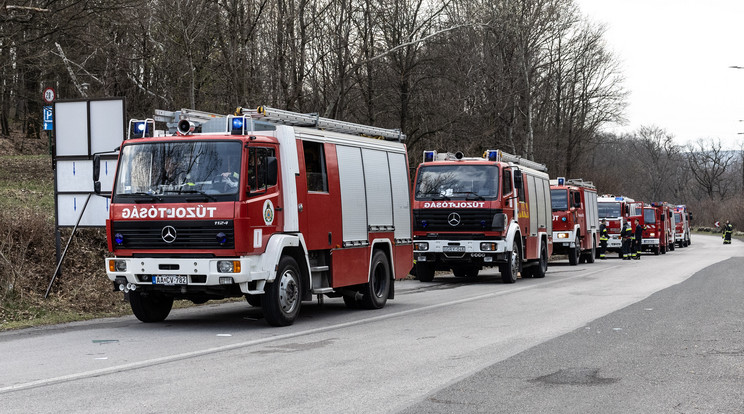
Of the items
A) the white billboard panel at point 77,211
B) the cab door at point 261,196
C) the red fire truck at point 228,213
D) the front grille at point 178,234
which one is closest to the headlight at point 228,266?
the red fire truck at point 228,213

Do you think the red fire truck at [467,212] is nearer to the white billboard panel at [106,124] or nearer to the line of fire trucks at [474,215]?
the line of fire trucks at [474,215]

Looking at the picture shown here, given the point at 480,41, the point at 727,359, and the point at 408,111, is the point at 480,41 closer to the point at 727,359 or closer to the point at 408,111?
the point at 408,111

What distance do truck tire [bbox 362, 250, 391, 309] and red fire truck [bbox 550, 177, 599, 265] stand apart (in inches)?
652

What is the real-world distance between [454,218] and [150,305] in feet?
31.6

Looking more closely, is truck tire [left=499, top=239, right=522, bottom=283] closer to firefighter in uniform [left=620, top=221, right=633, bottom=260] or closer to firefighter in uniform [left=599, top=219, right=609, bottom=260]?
firefighter in uniform [left=620, top=221, right=633, bottom=260]

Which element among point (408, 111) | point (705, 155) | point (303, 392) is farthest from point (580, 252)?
point (705, 155)

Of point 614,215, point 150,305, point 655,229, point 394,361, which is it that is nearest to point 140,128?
point 150,305

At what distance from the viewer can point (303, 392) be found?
23.2 ft

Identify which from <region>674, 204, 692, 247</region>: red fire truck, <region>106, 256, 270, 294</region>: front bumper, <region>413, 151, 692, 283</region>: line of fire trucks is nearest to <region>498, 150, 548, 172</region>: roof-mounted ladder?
<region>413, 151, 692, 283</region>: line of fire trucks

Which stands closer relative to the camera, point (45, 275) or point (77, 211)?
point (45, 275)

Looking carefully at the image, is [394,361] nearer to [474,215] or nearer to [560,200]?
[474,215]

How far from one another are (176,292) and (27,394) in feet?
13.8

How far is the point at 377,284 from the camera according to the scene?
14.6 meters

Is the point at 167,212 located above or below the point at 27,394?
above
